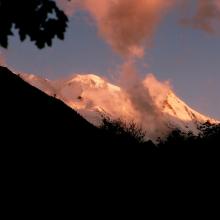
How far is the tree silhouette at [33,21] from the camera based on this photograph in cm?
595

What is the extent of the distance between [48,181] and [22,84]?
9356 mm

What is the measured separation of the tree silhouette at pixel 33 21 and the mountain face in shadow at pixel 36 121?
17.5m

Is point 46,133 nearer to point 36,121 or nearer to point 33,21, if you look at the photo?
point 36,121

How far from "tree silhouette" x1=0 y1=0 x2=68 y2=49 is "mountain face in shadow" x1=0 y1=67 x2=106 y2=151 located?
689 inches

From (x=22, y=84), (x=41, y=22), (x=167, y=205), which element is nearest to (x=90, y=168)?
(x=167, y=205)

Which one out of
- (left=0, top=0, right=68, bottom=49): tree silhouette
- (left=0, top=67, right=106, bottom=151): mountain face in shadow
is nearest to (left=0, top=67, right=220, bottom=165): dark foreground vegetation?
(left=0, top=67, right=106, bottom=151): mountain face in shadow

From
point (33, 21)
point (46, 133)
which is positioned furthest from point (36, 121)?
point (33, 21)

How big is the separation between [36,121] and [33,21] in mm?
21533

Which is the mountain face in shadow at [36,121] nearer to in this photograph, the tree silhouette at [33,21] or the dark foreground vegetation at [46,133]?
the dark foreground vegetation at [46,133]

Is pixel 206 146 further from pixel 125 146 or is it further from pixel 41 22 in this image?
pixel 41 22

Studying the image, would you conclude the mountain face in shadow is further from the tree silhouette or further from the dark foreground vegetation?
the tree silhouette

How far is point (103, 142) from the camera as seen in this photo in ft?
103

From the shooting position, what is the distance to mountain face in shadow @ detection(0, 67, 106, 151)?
2503 cm

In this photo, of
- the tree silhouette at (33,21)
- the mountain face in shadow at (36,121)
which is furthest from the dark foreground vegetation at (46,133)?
the tree silhouette at (33,21)
